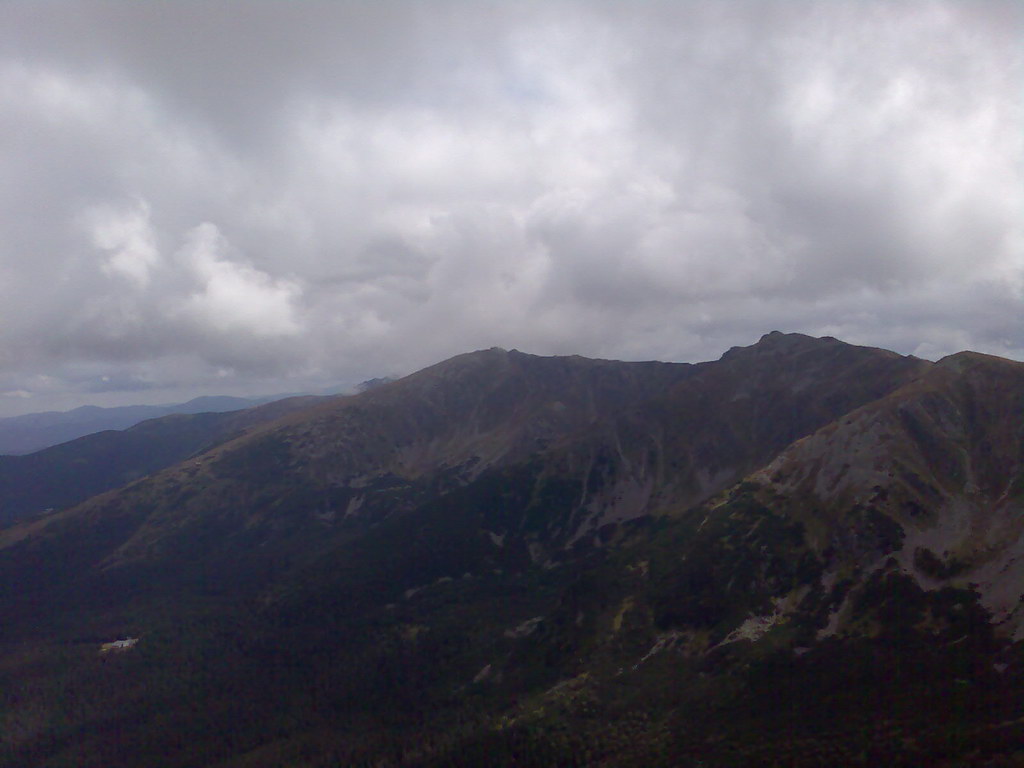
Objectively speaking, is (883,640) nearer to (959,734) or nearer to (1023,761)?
(959,734)

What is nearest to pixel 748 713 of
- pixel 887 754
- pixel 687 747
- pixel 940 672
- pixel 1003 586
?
pixel 687 747

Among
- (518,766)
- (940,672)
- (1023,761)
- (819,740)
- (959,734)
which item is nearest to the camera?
(1023,761)

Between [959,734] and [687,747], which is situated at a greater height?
[959,734]

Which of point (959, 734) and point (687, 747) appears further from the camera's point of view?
point (687, 747)

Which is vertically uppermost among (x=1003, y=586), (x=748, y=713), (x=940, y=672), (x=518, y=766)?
(x=1003, y=586)

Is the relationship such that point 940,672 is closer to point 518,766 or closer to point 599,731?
point 599,731

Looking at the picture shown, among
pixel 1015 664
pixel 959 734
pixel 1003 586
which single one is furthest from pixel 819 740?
pixel 1003 586

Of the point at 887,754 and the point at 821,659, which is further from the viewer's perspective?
the point at 821,659

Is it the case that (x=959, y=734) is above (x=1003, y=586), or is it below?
below

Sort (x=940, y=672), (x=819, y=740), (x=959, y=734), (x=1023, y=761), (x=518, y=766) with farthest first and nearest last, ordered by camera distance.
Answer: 1. (x=518, y=766)
2. (x=940, y=672)
3. (x=819, y=740)
4. (x=959, y=734)
5. (x=1023, y=761)
